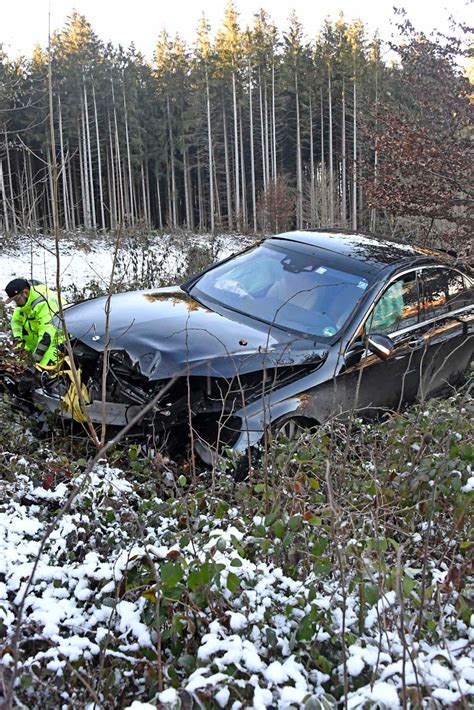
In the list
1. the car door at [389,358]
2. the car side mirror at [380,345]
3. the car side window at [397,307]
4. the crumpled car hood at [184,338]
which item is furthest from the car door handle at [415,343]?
the crumpled car hood at [184,338]

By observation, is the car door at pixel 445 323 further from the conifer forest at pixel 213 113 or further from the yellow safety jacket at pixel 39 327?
the conifer forest at pixel 213 113

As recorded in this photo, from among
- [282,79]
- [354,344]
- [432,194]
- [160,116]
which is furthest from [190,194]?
[354,344]

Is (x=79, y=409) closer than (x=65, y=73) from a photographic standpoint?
Yes

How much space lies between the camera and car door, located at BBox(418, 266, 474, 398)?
535 centimetres

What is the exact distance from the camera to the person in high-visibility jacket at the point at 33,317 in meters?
4.86

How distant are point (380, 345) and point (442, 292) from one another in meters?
1.61

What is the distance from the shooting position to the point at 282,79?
156 ft

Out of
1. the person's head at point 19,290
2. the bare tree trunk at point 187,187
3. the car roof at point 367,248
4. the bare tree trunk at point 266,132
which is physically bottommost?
the person's head at point 19,290

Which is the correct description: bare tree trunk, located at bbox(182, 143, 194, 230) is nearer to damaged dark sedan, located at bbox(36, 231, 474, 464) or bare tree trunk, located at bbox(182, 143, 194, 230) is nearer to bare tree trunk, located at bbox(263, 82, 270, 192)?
bare tree trunk, located at bbox(263, 82, 270, 192)

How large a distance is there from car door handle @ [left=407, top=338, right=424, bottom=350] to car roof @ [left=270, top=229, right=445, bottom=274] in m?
0.66

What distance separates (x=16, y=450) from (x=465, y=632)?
3023mm

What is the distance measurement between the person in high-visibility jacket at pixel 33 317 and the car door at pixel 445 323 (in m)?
3.25

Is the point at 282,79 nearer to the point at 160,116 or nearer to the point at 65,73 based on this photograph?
the point at 160,116

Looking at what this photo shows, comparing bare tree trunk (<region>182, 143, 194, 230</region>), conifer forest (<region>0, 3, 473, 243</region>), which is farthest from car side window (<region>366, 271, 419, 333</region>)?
bare tree trunk (<region>182, 143, 194, 230</region>)
